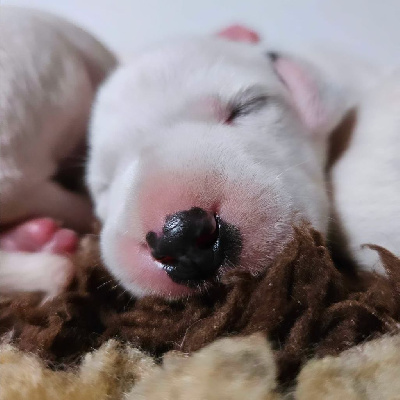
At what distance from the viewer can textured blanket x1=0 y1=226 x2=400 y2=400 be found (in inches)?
17.2

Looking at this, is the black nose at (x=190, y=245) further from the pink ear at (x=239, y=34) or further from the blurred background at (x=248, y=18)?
the blurred background at (x=248, y=18)

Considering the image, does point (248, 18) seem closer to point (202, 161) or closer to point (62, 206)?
point (62, 206)

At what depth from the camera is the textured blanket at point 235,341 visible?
1.43ft

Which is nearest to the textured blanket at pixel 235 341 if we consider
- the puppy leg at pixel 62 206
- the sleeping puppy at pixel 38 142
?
the sleeping puppy at pixel 38 142

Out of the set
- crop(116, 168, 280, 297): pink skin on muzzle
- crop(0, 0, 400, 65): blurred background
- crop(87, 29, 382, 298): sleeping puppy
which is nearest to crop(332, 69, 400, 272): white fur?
crop(87, 29, 382, 298): sleeping puppy

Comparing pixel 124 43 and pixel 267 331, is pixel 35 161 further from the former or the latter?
pixel 124 43

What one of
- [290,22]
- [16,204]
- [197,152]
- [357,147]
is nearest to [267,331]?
[197,152]

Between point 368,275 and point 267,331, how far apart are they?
18 centimetres

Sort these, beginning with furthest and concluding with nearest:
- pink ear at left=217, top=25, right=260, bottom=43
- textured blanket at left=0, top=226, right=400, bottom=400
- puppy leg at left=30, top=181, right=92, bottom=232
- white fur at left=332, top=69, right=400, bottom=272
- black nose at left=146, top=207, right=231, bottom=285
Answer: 1. pink ear at left=217, top=25, right=260, bottom=43
2. puppy leg at left=30, top=181, right=92, bottom=232
3. white fur at left=332, top=69, right=400, bottom=272
4. black nose at left=146, top=207, right=231, bottom=285
5. textured blanket at left=0, top=226, right=400, bottom=400

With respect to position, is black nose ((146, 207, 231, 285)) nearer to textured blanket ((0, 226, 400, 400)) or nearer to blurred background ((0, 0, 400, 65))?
textured blanket ((0, 226, 400, 400))

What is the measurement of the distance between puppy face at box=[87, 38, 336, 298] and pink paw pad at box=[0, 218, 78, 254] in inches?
2.9

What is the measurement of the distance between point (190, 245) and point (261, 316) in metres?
0.10

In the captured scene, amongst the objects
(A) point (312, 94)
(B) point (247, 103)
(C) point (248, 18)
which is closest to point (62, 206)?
(B) point (247, 103)

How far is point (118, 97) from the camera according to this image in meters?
0.87
